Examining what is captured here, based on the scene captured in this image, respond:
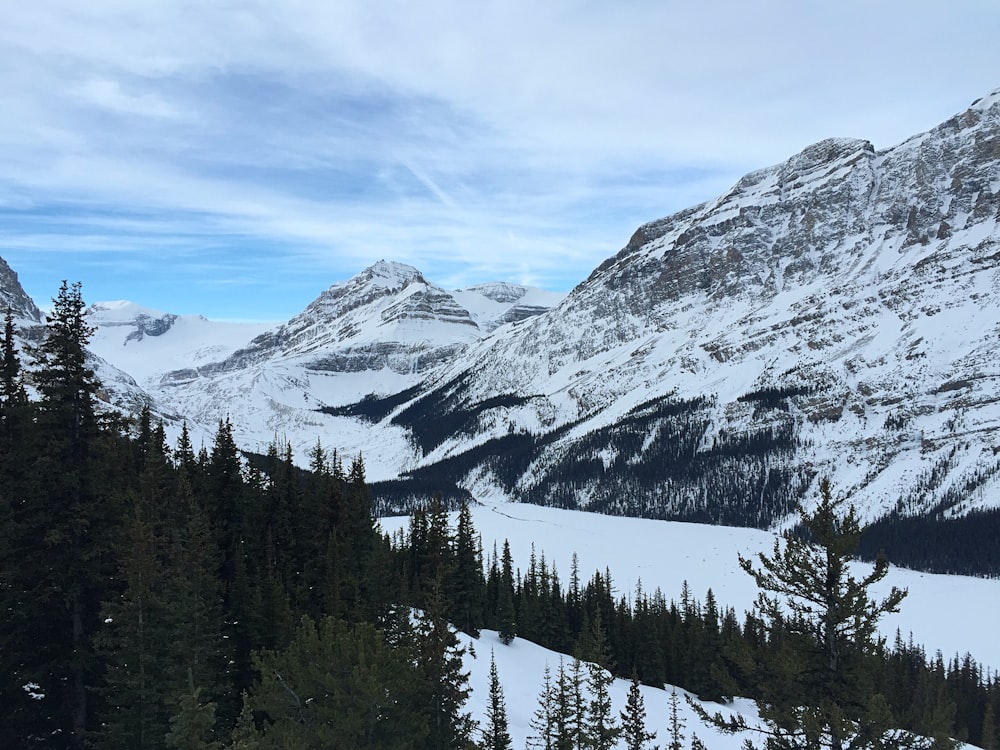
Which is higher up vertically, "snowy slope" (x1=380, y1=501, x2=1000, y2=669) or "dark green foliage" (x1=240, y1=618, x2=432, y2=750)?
"dark green foliage" (x1=240, y1=618, x2=432, y2=750)

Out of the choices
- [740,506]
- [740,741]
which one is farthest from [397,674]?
[740,506]

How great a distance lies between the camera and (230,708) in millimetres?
26359

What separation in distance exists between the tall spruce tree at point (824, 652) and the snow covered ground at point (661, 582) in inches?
1054

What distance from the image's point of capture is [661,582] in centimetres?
12494

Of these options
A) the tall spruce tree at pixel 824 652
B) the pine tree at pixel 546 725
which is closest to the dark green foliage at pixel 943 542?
the pine tree at pixel 546 725

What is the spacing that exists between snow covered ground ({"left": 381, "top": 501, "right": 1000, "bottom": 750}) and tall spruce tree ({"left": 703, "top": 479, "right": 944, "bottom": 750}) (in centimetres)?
2677

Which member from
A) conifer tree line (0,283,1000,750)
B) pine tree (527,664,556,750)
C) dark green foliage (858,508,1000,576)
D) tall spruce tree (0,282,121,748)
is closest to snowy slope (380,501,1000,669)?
dark green foliage (858,508,1000,576)

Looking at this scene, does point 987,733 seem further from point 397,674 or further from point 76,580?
point 76,580

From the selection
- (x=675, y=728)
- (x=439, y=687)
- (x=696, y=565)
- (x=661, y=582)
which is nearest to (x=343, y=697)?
(x=439, y=687)

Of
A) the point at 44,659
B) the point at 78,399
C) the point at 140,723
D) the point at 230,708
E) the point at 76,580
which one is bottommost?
the point at 230,708

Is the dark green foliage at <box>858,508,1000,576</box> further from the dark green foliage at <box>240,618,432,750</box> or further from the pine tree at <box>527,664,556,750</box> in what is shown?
the dark green foliage at <box>240,618,432,750</box>

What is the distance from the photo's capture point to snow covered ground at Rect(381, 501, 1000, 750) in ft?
166

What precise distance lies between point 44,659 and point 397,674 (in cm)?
1117

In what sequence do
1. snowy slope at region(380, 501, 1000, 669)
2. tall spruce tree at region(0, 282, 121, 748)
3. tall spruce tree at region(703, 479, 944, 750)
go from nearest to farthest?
tall spruce tree at region(703, 479, 944, 750) < tall spruce tree at region(0, 282, 121, 748) < snowy slope at region(380, 501, 1000, 669)
